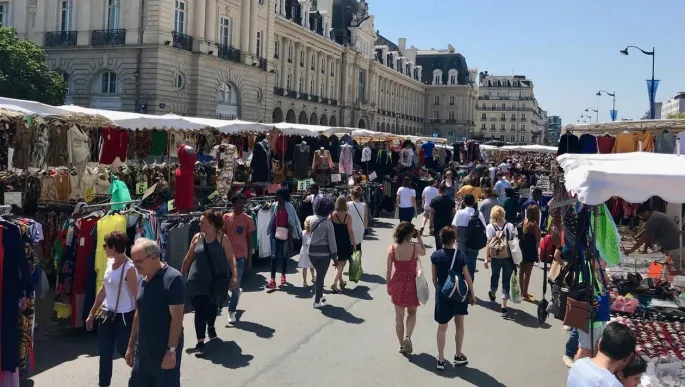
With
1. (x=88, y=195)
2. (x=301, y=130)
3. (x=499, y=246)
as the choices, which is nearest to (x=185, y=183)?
(x=88, y=195)

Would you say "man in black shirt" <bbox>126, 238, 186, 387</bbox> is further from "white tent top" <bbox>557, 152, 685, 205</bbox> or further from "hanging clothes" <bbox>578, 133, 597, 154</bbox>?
"hanging clothes" <bbox>578, 133, 597, 154</bbox>

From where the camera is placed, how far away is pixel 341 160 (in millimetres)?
19703

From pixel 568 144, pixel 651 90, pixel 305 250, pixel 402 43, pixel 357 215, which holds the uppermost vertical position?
pixel 402 43

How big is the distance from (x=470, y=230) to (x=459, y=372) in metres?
3.56

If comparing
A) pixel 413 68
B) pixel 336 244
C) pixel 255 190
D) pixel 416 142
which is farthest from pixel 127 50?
pixel 413 68

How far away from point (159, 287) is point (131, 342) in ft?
2.47

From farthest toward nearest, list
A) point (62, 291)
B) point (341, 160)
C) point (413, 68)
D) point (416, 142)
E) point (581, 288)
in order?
point (413, 68) < point (416, 142) < point (341, 160) < point (62, 291) < point (581, 288)

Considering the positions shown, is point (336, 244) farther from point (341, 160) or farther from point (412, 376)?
point (341, 160)

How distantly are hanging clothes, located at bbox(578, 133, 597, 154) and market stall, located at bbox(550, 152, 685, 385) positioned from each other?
163 inches

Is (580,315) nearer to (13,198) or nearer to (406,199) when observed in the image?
(13,198)

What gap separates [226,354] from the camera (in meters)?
7.37

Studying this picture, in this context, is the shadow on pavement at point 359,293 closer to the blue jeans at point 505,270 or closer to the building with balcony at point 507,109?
the blue jeans at point 505,270

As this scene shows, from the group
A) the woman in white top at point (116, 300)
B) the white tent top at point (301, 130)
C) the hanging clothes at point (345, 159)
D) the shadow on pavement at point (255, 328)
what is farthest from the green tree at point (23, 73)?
the woman in white top at point (116, 300)

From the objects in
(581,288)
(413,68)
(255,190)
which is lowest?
(581,288)
